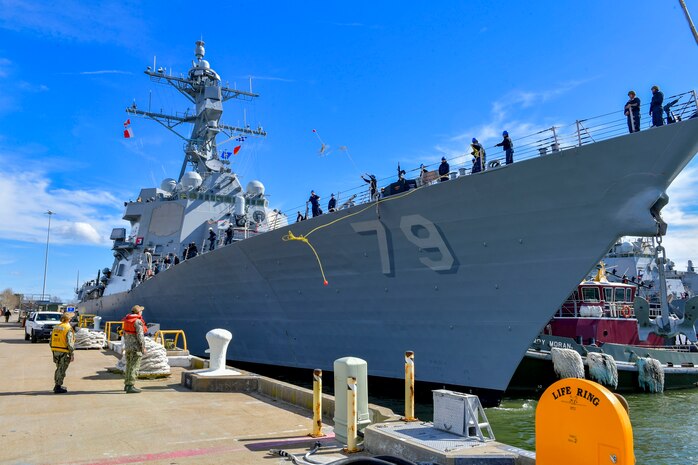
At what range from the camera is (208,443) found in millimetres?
4438

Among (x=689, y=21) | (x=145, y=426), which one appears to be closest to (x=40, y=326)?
(x=145, y=426)

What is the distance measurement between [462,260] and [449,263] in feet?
0.81

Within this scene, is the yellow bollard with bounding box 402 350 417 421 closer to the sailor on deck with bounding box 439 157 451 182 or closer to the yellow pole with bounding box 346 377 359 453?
the yellow pole with bounding box 346 377 359 453

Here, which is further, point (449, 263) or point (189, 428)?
point (449, 263)

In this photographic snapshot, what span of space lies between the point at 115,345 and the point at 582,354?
12.7m

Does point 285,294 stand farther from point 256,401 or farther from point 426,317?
point 256,401

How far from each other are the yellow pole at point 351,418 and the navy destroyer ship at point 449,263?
482 cm

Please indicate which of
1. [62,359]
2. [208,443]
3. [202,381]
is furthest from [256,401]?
[62,359]

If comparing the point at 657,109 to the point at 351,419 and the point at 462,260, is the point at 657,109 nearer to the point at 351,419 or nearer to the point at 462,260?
the point at 462,260

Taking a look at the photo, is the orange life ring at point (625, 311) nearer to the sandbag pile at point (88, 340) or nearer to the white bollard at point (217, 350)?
the white bollard at point (217, 350)

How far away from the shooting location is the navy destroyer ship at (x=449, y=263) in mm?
7328

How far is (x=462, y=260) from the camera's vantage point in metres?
8.59

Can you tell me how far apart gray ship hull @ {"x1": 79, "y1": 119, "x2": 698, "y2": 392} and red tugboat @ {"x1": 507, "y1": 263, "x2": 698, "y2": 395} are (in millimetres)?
3936

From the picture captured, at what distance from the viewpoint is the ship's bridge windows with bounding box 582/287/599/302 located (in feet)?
52.6
